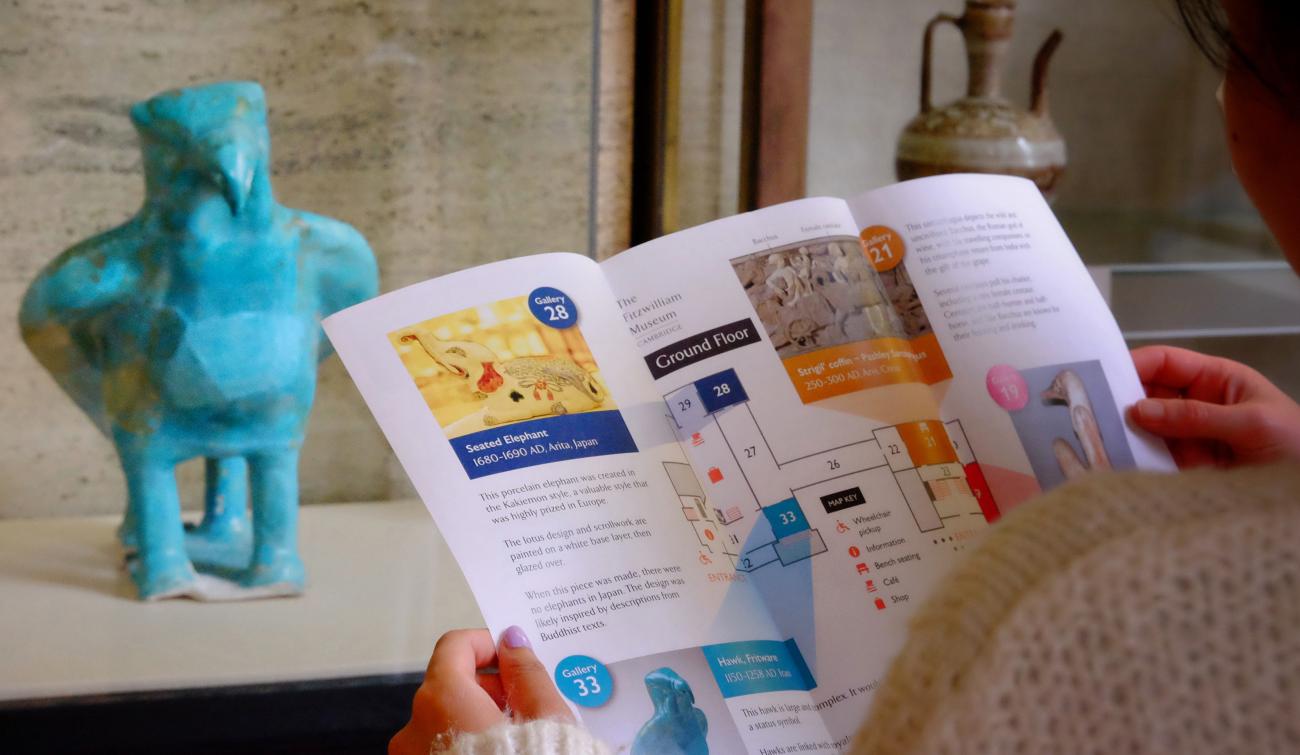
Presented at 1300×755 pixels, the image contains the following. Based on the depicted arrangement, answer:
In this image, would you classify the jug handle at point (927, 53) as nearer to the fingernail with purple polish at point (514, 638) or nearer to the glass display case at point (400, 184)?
the glass display case at point (400, 184)

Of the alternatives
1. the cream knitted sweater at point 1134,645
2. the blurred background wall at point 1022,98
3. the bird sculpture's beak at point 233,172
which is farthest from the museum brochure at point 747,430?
the blurred background wall at point 1022,98

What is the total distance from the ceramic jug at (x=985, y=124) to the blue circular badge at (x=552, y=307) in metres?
0.47

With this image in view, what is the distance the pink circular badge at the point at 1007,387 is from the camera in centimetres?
41

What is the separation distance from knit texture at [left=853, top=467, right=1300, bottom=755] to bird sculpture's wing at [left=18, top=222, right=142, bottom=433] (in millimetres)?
566

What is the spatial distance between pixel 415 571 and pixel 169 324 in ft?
0.75

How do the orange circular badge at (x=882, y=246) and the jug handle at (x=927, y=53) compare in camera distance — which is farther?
the jug handle at (x=927, y=53)

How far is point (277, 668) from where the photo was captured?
2.14ft

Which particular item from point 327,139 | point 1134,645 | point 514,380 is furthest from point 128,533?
point 1134,645

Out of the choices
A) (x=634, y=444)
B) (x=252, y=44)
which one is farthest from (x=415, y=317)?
(x=252, y=44)

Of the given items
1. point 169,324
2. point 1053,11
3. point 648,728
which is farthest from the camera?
point 1053,11

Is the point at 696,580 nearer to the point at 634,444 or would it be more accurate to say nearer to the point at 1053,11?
the point at 634,444

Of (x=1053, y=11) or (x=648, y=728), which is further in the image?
(x=1053, y=11)

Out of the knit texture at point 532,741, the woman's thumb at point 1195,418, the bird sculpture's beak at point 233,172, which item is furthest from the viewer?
the bird sculpture's beak at point 233,172

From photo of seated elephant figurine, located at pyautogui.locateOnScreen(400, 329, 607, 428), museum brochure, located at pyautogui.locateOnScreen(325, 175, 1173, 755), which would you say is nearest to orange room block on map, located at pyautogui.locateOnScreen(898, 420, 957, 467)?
museum brochure, located at pyautogui.locateOnScreen(325, 175, 1173, 755)
